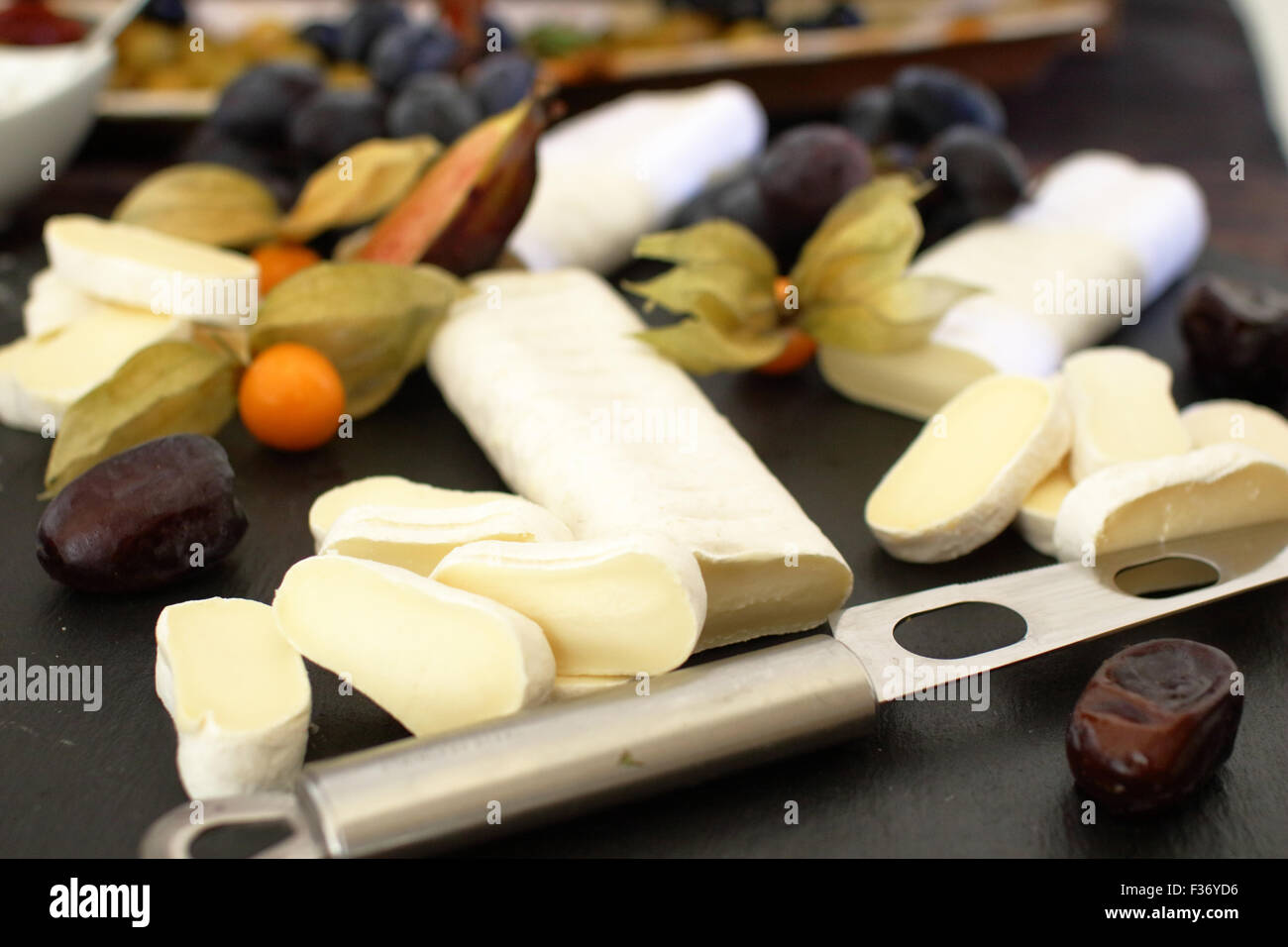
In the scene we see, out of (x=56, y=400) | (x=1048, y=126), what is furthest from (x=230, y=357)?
(x=1048, y=126)

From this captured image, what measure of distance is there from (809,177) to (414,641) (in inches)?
37.8

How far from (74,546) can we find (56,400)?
300 millimetres

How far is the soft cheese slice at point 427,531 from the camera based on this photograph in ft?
3.29

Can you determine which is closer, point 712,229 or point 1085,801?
point 1085,801

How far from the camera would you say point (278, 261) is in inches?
65.6

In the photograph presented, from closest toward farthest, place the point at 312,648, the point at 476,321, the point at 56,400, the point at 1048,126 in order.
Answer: the point at 312,648 < the point at 56,400 < the point at 476,321 < the point at 1048,126

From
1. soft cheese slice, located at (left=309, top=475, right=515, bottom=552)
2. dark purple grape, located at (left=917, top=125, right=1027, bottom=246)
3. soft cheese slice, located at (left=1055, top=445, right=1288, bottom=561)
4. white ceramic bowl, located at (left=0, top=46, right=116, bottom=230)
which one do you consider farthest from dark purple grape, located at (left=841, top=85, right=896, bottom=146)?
white ceramic bowl, located at (left=0, top=46, right=116, bottom=230)

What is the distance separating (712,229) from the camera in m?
1.45

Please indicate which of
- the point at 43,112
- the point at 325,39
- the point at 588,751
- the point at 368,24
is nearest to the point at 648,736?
the point at 588,751

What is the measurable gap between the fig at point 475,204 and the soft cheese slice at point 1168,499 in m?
0.78

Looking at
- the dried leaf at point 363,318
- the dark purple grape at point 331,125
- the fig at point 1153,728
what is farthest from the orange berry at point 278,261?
the fig at point 1153,728

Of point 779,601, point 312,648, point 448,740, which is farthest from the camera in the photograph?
point 779,601

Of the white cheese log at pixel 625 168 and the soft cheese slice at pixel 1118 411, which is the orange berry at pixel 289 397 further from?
the soft cheese slice at pixel 1118 411
